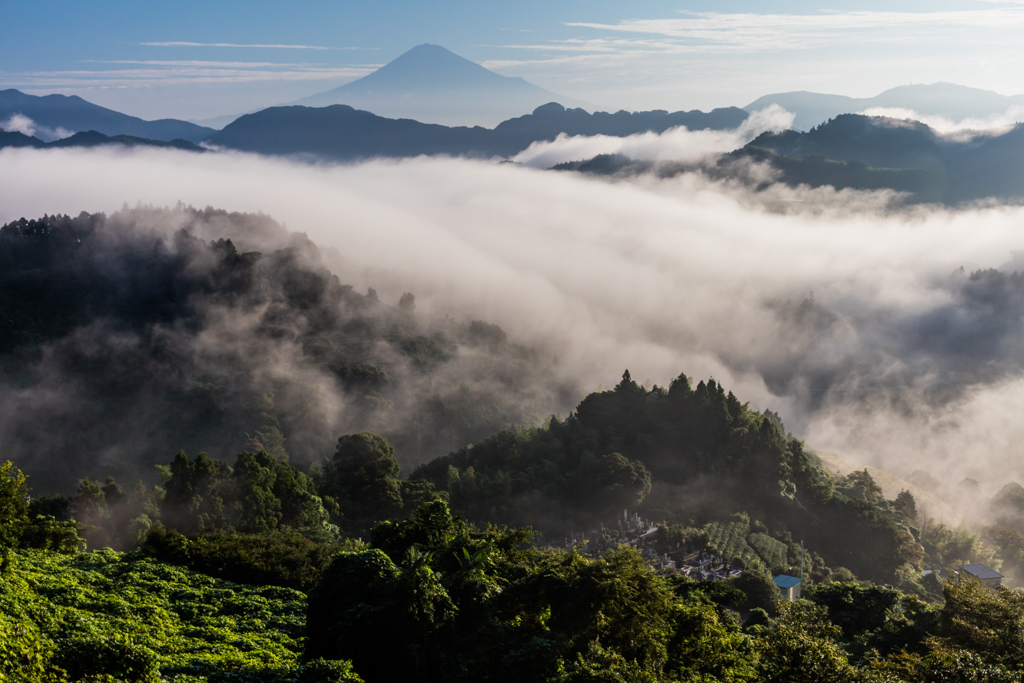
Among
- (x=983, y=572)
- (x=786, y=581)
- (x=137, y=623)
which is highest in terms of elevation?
(x=137, y=623)

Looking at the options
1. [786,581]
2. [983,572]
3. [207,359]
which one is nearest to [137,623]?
[786,581]

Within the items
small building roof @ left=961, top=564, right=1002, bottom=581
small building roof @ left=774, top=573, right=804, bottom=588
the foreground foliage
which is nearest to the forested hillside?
small building roof @ left=774, top=573, right=804, bottom=588

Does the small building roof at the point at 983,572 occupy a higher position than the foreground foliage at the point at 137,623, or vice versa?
the foreground foliage at the point at 137,623

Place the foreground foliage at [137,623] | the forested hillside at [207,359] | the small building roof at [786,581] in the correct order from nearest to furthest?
the foreground foliage at [137,623] < the small building roof at [786,581] < the forested hillside at [207,359]

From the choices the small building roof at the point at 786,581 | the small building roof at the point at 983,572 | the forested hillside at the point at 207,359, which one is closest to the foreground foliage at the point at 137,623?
the small building roof at the point at 786,581

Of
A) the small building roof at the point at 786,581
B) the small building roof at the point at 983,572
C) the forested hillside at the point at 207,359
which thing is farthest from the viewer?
the forested hillside at the point at 207,359

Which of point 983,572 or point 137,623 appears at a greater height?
point 137,623

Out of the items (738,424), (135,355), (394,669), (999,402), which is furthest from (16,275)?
(999,402)

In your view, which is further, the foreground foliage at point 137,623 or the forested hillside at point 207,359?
the forested hillside at point 207,359

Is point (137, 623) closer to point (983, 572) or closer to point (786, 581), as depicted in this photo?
point (786, 581)

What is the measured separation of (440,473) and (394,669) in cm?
5739

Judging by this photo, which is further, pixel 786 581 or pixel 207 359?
pixel 207 359

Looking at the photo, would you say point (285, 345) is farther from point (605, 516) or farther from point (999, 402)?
point (999, 402)

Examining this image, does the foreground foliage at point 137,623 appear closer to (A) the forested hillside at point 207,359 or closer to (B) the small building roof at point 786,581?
(B) the small building roof at point 786,581
